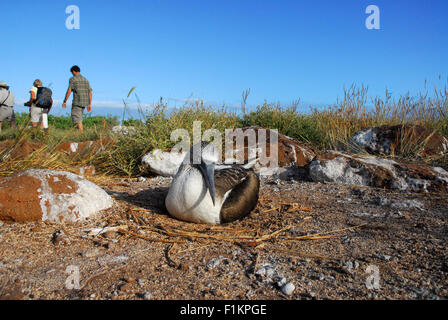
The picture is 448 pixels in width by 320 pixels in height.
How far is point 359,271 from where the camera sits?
2.77 metres

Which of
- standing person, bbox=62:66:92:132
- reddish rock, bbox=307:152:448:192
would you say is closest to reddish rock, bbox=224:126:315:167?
reddish rock, bbox=307:152:448:192

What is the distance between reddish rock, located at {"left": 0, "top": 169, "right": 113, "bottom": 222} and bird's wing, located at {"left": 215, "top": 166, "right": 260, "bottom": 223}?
64.2 inches

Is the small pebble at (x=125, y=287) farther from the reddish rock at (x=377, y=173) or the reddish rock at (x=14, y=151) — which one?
the reddish rock at (x=377, y=173)

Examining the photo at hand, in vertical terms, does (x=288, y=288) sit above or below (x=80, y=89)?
below

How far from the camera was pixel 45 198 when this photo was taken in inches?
151

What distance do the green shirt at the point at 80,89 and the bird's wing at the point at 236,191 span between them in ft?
30.3

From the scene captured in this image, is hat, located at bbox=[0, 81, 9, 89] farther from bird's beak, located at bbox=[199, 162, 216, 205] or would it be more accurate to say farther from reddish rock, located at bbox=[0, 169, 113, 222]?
bird's beak, located at bbox=[199, 162, 216, 205]

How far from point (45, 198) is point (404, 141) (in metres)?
7.00

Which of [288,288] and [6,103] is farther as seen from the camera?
[6,103]

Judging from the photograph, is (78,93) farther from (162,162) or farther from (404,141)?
(404,141)

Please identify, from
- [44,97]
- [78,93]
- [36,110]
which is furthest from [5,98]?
[78,93]

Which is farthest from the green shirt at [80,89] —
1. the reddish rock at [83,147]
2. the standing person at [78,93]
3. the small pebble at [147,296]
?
the small pebble at [147,296]
